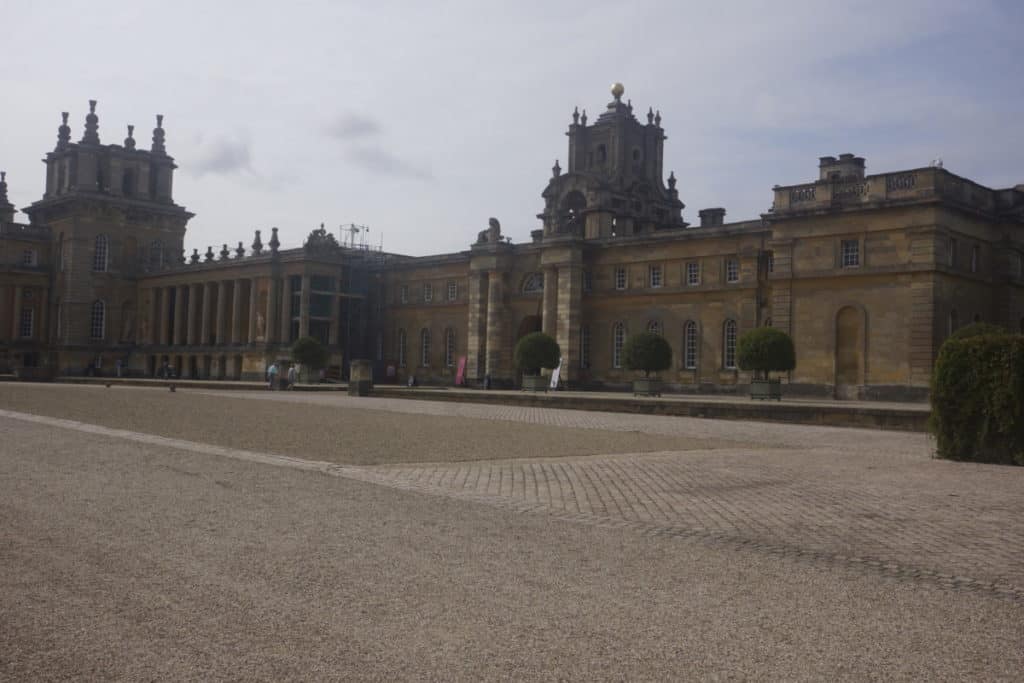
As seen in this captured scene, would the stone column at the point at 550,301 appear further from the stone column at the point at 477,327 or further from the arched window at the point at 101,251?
the arched window at the point at 101,251

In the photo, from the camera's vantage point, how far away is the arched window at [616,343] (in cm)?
5472

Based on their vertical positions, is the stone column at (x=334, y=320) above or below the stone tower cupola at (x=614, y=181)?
below

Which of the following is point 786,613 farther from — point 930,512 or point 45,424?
point 45,424

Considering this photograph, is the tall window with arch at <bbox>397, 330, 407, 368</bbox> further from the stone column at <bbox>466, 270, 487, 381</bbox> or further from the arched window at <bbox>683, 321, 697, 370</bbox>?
the arched window at <bbox>683, 321, 697, 370</bbox>

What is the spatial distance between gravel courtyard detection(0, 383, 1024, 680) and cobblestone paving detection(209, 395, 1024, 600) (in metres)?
0.05

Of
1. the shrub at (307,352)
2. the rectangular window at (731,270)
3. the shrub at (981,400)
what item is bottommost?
the shrub at (981,400)

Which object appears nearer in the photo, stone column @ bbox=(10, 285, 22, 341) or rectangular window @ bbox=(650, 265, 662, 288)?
rectangular window @ bbox=(650, 265, 662, 288)

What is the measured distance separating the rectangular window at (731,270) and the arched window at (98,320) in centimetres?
5714

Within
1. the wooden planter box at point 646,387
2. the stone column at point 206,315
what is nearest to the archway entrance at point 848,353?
the wooden planter box at point 646,387

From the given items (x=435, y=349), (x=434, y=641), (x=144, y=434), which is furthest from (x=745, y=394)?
(x=434, y=641)

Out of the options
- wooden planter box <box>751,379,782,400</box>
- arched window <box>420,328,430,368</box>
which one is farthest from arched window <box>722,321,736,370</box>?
arched window <box>420,328,430,368</box>

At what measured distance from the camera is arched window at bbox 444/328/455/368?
214ft

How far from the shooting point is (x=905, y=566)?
7.96 m

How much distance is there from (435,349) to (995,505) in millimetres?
56433
